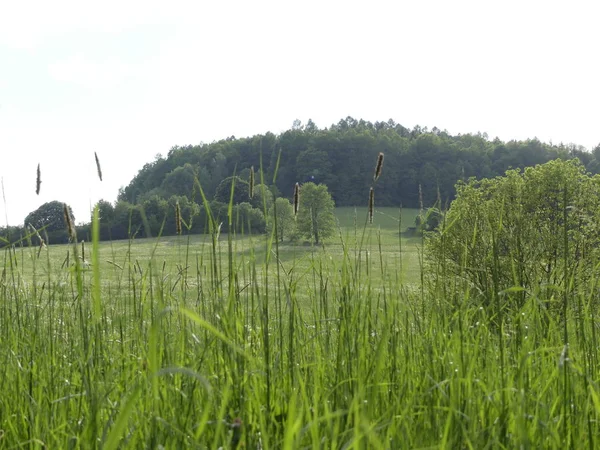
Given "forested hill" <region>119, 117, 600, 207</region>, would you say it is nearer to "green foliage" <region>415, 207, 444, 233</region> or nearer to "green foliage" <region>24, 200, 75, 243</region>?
"green foliage" <region>24, 200, 75, 243</region>

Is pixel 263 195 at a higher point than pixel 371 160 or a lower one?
lower

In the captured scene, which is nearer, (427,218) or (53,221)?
(427,218)

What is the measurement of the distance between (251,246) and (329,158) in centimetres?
9076

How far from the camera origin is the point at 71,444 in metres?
1.80

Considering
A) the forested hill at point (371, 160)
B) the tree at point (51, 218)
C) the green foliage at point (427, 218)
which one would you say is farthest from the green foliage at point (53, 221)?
the forested hill at point (371, 160)

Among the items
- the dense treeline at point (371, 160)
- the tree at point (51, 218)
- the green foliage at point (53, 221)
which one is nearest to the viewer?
the green foliage at point (53, 221)

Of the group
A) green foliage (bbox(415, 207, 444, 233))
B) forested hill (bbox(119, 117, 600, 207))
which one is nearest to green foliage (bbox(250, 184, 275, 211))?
green foliage (bbox(415, 207, 444, 233))

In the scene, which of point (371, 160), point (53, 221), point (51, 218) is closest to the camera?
point (53, 221)

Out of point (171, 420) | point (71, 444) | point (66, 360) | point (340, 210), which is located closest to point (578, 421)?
point (171, 420)

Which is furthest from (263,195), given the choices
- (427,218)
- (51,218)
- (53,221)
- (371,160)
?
(371,160)

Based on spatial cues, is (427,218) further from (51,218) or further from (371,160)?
(371,160)

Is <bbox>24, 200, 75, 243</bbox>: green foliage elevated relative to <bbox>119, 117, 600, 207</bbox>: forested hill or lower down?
lower down

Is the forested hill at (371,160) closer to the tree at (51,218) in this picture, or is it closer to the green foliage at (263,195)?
the tree at (51,218)

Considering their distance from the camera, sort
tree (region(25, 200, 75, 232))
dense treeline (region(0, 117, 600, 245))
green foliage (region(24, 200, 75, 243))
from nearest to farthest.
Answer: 1. green foliage (region(24, 200, 75, 243))
2. tree (region(25, 200, 75, 232))
3. dense treeline (region(0, 117, 600, 245))
